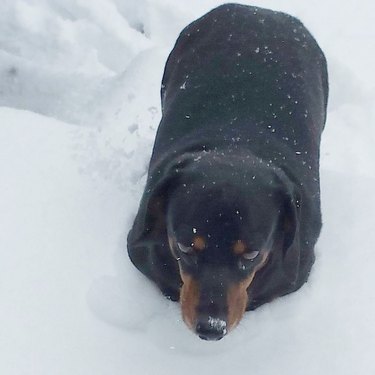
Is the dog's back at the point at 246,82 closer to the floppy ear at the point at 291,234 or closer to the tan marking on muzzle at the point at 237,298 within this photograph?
the floppy ear at the point at 291,234

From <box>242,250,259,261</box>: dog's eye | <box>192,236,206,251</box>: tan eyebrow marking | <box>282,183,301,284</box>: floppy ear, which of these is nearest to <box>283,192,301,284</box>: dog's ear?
<box>282,183,301,284</box>: floppy ear

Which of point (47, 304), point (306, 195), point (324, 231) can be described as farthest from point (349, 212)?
point (47, 304)

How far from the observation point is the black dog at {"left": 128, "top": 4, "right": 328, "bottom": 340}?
97.0 inches

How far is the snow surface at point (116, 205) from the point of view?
2791 mm

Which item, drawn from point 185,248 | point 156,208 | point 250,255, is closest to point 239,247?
point 250,255

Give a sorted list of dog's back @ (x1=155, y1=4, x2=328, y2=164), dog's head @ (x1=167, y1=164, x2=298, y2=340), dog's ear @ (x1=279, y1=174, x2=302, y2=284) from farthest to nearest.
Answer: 1. dog's back @ (x1=155, y1=4, x2=328, y2=164)
2. dog's ear @ (x1=279, y1=174, x2=302, y2=284)
3. dog's head @ (x1=167, y1=164, x2=298, y2=340)

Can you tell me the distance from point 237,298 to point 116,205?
86cm

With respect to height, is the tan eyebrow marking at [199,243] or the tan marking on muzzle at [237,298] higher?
the tan eyebrow marking at [199,243]

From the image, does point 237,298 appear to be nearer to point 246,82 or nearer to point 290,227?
point 290,227

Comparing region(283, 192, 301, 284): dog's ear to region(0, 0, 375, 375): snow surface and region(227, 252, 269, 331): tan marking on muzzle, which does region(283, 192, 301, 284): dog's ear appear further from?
region(0, 0, 375, 375): snow surface

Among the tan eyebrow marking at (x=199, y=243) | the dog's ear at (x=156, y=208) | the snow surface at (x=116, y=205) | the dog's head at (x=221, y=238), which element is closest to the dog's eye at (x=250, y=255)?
the dog's head at (x=221, y=238)

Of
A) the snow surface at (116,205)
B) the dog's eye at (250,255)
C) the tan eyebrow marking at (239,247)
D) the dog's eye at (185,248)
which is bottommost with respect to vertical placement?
the snow surface at (116,205)

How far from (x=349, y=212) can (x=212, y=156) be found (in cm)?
86

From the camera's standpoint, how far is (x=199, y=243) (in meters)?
2.45
